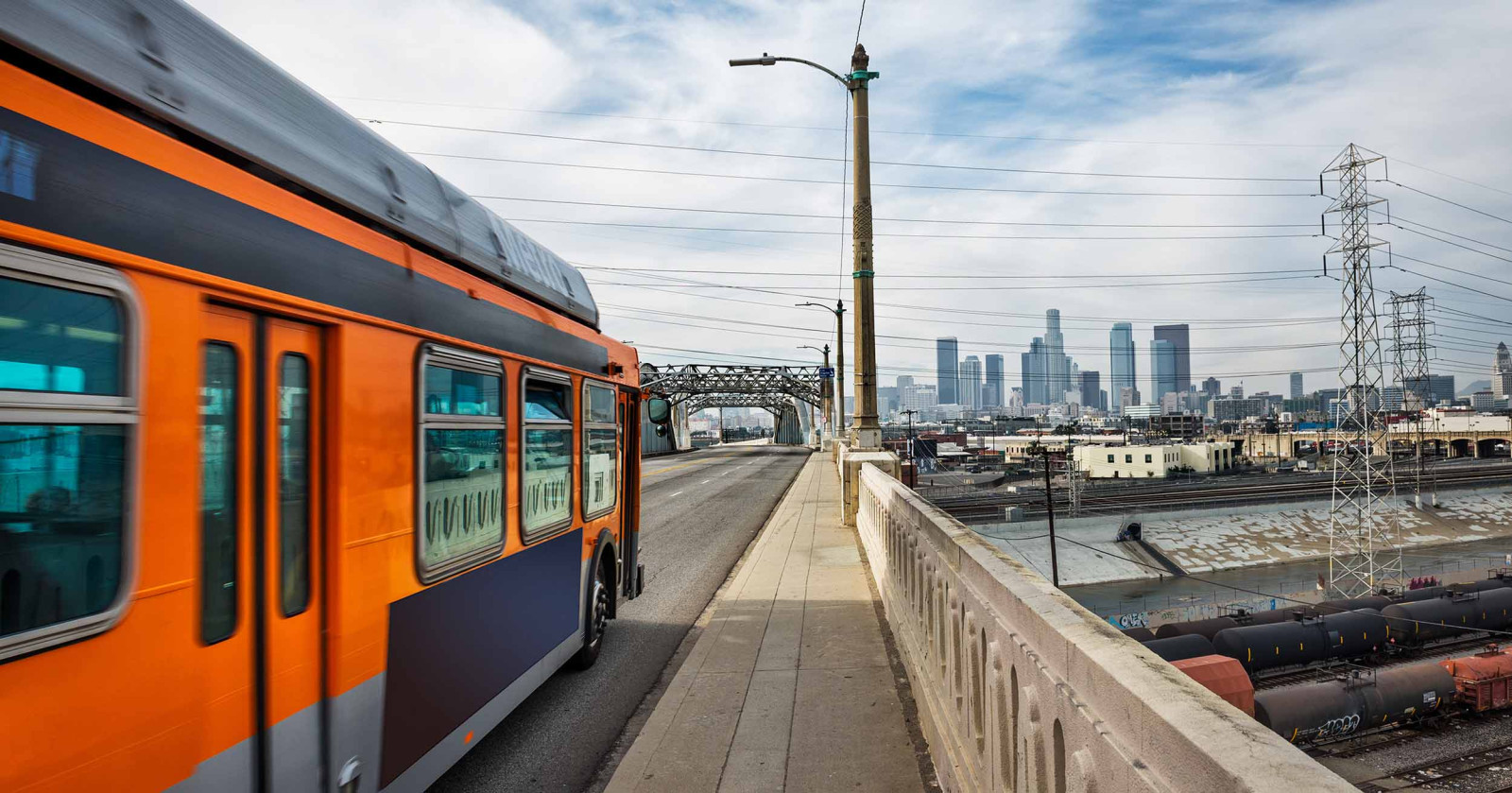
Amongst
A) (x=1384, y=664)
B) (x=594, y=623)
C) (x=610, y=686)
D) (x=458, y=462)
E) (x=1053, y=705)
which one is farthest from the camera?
(x=1384, y=664)

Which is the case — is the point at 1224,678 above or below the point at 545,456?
below

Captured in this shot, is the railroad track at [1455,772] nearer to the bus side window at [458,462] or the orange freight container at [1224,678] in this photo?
the orange freight container at [1224,678]

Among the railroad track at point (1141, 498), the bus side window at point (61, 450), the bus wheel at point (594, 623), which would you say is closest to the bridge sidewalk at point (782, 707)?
the bus wheel at point (594, 623)

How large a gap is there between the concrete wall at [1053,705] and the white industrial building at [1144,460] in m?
91.2

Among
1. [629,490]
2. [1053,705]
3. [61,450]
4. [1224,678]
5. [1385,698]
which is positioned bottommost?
[1385,698]

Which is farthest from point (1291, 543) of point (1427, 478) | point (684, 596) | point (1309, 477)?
point (684, 596)

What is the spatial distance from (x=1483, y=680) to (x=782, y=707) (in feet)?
129

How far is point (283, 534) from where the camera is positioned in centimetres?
315

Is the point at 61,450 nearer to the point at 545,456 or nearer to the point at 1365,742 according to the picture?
the point at 545,456

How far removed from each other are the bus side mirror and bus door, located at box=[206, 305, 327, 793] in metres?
5.84

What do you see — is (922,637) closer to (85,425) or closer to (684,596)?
(85,425)

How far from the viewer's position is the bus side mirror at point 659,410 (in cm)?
932

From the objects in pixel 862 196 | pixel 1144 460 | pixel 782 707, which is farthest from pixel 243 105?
pixel 1144 460

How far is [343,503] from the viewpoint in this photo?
3463mm
